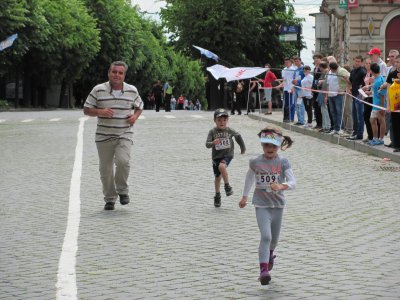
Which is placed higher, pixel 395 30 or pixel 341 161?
pixel 395 30

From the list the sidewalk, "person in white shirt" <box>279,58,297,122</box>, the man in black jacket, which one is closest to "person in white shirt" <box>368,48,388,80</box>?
the man in black jacket

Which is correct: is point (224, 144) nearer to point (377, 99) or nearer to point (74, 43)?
point (377, 99)

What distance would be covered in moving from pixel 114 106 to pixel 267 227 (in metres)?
5.45

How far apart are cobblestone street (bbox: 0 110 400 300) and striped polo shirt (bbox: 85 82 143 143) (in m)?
0.89

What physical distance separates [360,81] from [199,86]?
133176mm

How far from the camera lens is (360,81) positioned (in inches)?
947

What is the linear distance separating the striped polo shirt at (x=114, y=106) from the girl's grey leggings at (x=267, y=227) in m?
5.27

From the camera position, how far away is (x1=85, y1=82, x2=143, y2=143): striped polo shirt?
13922 millimetres

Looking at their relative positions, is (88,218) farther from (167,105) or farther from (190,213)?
(167,105)

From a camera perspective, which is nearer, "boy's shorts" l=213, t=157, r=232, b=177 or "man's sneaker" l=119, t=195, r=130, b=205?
"man's sneaker" l=119, t=195, r=130, b=205

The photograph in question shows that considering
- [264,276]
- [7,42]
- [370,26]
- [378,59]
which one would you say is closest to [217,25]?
[7,42]

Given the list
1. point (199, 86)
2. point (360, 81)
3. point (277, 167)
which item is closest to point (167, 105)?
point (360, 81)

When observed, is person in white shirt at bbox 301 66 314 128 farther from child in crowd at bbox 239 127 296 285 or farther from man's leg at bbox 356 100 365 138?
child in crowd at bbox 239 127 296 285

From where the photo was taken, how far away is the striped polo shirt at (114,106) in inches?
548
